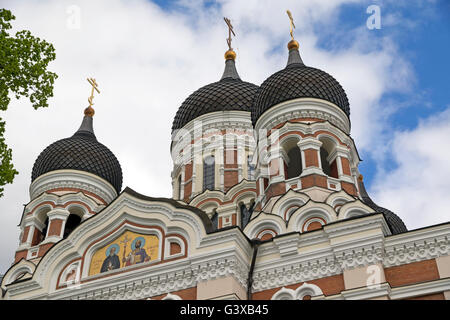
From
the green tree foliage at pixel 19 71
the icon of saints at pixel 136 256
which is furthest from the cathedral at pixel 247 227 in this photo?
the green tree foliage at pixel 19 71

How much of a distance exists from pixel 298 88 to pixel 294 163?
1.93m

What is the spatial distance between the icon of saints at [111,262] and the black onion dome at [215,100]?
770 centimetres

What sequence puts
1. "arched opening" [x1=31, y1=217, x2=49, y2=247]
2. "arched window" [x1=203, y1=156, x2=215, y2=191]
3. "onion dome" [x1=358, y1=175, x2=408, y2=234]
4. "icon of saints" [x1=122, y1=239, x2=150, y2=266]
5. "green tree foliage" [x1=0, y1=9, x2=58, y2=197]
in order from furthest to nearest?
1. "onion dome" [x1=358, y1=175, x2=408, y2=234]
2. "arched window" [x1=203, y1=156, x2=215, y2=191]
3. "arched opening" [x1=31, y1=217, x2=49, y2=247]
4. "icon of saints" [x1=122, y1=239, x2=150, y2=266]
5. "green tree foliage" [x1=0, y1=9, x2=58, y2=197]

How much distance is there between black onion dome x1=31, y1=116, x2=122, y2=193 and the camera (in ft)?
60.5

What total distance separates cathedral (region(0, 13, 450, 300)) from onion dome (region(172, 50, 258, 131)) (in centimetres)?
53

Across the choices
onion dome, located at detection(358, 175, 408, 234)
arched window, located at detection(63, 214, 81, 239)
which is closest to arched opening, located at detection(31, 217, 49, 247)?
arched window, located at detection(63, 214, 81, 239)

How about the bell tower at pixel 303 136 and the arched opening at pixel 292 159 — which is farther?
the arched opening at pixel 292 159

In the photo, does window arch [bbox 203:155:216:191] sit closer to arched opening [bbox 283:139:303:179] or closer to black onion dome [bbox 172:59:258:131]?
black onion dome [bbox 172:59:258:131]

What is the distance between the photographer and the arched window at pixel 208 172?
17.6 metres

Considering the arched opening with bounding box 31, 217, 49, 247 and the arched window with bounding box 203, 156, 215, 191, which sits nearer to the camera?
the arched opening with bounding box 31, 217, 49, 247

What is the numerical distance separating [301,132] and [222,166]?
374 cm

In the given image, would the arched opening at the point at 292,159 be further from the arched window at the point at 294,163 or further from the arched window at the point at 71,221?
the arched window at the point at 71,221

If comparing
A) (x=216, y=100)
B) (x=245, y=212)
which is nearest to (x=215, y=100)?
(x=216, y=100)
